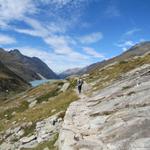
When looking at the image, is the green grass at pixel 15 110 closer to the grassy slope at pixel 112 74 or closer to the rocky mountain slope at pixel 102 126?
the grassy slope at pixel 112 74

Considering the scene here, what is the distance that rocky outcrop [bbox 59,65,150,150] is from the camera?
1736cm

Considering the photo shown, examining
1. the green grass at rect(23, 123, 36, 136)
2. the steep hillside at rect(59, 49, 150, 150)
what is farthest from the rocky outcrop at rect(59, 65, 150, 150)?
the green grass at rect(23, 123, 36, 136)

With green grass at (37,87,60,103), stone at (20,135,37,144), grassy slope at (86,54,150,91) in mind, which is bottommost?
stone at (20,135,37,144)

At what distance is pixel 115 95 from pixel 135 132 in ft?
35.6

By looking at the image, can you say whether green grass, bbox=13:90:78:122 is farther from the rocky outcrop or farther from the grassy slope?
the rocky outcrop

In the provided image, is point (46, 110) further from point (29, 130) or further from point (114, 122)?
point (114, 122)

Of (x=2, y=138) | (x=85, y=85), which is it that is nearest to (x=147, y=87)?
(x=2, y=138)

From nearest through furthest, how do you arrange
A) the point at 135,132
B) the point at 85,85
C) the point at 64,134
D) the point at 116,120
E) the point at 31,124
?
the point at 135,132 → the point at 116,120 → the point at 64,134 → the point at 31,124 → the point at 85,85

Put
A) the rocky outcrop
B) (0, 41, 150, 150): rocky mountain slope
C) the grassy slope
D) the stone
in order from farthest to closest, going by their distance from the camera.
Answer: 1. the grassy slope
2. the stone
3. (0, 41, 150, 150): rocky mountain slope
4. the rocky outcrop

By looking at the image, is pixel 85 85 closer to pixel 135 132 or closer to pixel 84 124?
pixel 84 124

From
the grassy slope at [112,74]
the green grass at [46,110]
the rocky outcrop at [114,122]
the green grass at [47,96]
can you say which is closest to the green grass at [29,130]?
the green grass at [46,110]

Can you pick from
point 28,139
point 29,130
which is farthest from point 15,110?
point 28,139

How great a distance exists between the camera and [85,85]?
60688mm

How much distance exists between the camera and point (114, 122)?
20562 mm
